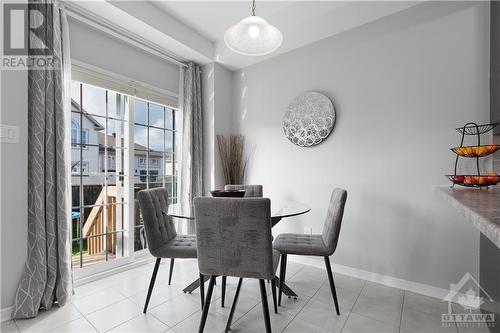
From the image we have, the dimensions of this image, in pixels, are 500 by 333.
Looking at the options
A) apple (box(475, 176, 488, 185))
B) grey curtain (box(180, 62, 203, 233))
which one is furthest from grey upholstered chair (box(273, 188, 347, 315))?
grey curtain (box(180, 62, 203, 233))

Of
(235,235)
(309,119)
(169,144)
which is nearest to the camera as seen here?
(235,235)

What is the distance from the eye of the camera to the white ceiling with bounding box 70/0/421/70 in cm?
222

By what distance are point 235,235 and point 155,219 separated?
0.85 meters

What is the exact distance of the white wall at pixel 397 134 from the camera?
1977 millimetres

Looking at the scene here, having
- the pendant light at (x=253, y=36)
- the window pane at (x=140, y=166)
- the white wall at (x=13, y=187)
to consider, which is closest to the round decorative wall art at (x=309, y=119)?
the pendant light at (x=253, y=36)

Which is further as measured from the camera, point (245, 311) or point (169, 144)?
point (169, 144)

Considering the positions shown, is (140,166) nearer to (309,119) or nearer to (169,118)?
(169,118)

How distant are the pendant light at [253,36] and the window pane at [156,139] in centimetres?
165

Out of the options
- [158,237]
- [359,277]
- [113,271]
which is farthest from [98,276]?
[359,277]

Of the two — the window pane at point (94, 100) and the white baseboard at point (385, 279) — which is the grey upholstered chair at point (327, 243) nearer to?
the white baseboard at point (385, 279)

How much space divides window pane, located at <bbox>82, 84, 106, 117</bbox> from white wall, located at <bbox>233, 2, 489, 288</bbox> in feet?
6.68

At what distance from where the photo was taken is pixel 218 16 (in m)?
2.64

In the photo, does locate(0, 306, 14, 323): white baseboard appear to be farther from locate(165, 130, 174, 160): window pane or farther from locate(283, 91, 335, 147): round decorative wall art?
locate(283, 91, 335, 147): round decorative wall art

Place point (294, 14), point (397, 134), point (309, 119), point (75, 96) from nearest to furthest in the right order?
1. point (397, 134)
2. point (75, 96)
3. point (294, 14)
4. point (309, 119)
